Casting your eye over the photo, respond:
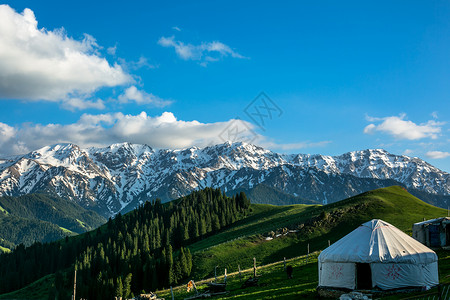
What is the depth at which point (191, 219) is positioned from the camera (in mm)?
146000

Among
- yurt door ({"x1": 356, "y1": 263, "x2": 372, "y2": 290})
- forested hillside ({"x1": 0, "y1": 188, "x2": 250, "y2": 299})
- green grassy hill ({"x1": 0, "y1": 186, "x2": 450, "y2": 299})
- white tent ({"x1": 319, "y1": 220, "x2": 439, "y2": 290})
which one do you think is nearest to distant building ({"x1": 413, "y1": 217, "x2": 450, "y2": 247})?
white tent ({"x1": 319, "y1": 220, "x2": 439, "y2": 290})

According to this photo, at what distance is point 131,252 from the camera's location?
5128 inches

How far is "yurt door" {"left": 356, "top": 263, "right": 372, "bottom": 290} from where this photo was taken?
28.3 meters

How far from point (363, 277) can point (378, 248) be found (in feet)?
9.33

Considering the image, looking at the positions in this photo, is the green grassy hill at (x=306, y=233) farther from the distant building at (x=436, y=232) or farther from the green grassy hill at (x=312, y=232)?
the distant building at (x=436, y=232)

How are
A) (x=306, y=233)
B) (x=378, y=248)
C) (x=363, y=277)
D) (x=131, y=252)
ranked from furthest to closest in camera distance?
(x=131, y=252), (x=306, y=233), (x=363, y=277), (x=378, y=248)

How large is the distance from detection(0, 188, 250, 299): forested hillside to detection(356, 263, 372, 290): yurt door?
53426 millimetres

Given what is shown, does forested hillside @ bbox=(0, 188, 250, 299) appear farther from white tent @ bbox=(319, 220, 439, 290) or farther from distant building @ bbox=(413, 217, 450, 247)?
white tent @ bbox=(319, 220, 439, 290)

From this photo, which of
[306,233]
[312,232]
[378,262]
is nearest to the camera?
[378,262]

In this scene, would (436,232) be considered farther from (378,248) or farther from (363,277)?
(378,248)

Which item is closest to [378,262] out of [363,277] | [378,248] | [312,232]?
[378,248]

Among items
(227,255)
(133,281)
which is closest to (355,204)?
(227,255)

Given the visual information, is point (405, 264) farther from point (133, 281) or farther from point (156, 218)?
point (156, 218)

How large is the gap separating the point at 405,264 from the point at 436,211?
79.5 m
